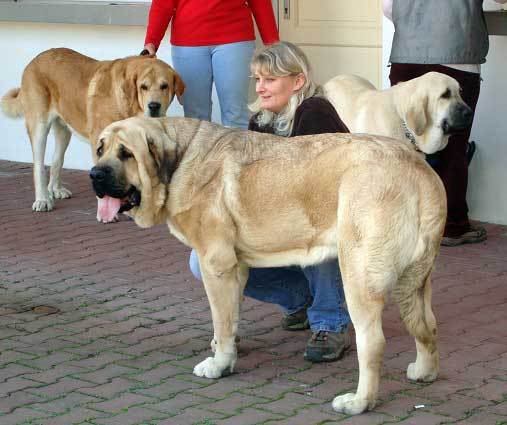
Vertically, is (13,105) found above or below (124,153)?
below


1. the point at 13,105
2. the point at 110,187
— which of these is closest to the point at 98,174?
the point at 110,187

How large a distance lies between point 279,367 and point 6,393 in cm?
131

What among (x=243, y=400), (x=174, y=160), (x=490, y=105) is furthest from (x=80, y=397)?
(x=490, y=105)

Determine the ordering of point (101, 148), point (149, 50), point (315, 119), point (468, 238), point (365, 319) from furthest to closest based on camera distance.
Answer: point (149, 50) < point (468, 238) < point (315, 119) < point (101, 148) < point (365, 319)

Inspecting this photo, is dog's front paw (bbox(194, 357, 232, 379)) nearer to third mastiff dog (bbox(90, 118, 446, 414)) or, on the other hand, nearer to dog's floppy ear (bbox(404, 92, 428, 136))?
third mastiff dog (bbox(90, 118, 446, 414))

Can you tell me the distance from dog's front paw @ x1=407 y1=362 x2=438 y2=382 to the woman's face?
146 cm

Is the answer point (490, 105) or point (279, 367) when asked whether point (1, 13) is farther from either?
point (279, 367)

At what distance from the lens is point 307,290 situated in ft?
19.1

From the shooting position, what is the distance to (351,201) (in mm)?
4562

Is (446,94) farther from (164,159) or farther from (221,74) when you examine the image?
(164,159)

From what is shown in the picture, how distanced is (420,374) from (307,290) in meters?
1.00

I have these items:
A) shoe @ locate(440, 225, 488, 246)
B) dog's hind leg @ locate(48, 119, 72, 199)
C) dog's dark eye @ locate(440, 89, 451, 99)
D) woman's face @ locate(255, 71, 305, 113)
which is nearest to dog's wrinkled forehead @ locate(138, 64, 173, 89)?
dog's hind leg @ locate(48, 119, 72, 199)

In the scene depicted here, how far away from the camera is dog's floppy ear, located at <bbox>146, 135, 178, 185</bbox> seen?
16.0ft

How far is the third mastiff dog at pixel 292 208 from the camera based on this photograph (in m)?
4.55
